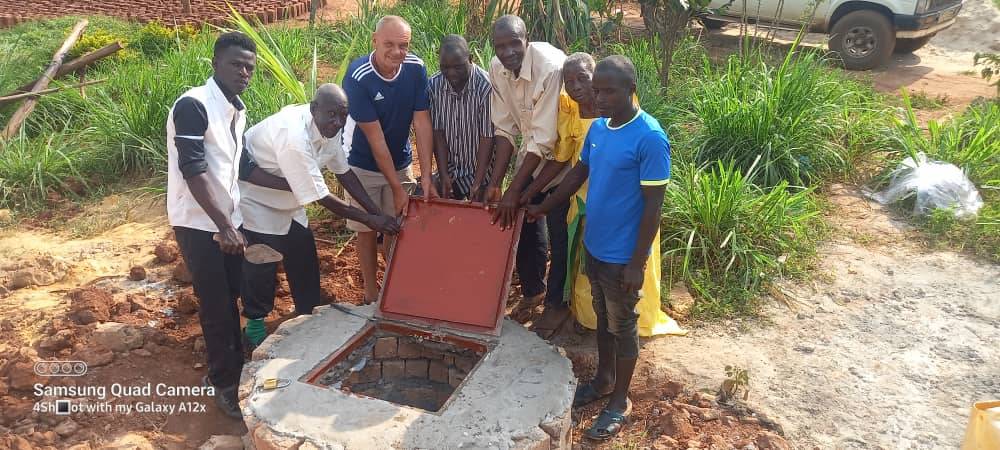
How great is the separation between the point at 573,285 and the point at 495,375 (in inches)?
32.2

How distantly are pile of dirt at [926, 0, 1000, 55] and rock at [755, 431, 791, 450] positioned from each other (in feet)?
26.4

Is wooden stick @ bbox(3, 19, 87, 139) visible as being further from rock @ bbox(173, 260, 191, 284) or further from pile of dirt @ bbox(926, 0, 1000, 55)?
pile of dirt @ bbox(926, 0, 1000, 55)

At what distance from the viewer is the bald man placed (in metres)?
3.04

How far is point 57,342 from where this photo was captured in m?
3.66

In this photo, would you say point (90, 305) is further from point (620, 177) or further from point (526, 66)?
point (620, 177)

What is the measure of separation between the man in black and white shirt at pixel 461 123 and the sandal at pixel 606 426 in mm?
1180

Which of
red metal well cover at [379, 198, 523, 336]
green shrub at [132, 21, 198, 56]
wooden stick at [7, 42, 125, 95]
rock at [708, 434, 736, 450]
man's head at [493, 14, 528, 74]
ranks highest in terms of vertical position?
man's head at [493, 14, 528, 74]

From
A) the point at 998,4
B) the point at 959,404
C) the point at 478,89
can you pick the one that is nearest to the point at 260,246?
the point at 478,89

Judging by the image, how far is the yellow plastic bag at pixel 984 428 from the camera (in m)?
2.08

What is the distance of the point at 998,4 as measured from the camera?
9.71m

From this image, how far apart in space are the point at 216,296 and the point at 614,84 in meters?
1.80

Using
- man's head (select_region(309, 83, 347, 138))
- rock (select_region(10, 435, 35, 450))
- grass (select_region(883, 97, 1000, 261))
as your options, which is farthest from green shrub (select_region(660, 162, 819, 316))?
rock (select_region(10, 435, 35, 450))

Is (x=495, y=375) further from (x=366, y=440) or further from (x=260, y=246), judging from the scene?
(x=260, y=246)

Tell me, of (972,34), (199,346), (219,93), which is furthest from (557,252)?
(972,34)
